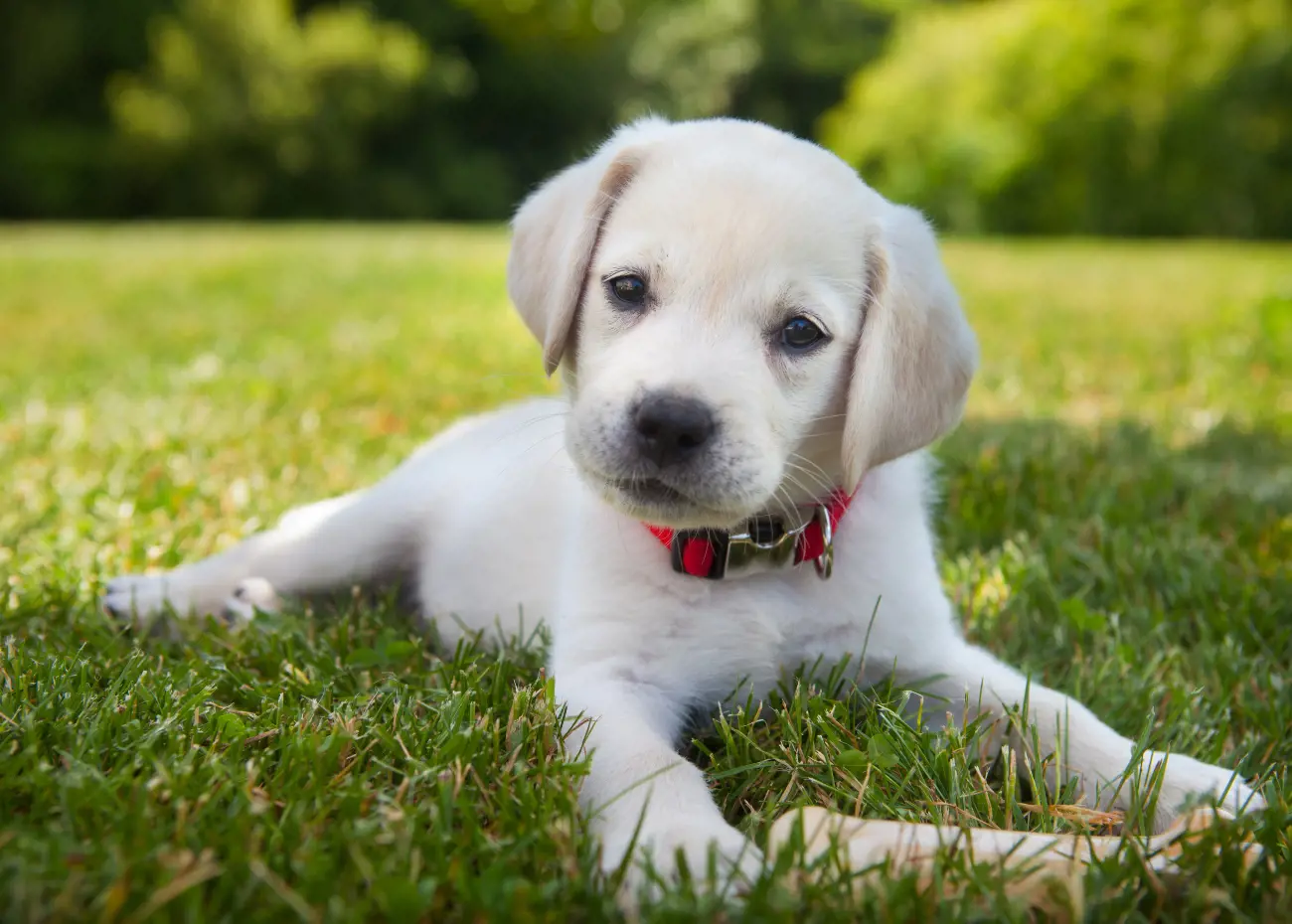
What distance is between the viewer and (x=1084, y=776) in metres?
2.16

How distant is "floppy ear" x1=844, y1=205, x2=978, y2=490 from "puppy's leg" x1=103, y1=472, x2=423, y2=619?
1510 mm

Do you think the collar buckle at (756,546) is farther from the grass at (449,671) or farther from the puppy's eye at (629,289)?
the puppy's eye at (629,289)

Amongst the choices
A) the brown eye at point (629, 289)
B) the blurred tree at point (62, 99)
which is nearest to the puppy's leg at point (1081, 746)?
the brown eye at point (629, 289)

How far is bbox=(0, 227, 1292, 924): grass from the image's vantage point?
5.12 ft

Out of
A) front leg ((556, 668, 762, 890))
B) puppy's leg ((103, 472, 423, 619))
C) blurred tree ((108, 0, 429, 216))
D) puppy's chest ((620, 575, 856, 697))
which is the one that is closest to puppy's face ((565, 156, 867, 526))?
puppy's chest ((620, 575, 856, 697))

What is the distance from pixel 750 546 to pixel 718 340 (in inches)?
18.4

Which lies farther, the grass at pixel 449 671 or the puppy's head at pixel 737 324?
the puppy's head at pixel 737 324

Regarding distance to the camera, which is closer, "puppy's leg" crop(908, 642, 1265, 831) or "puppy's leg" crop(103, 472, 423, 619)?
"puppy's leg" crop(908, 642, 1265, 831)

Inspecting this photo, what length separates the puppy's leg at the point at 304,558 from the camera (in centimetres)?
295

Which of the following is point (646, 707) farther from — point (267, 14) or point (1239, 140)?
point (267, 14)

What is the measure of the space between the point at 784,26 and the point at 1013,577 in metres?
35.2

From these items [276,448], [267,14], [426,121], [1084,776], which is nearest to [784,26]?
[426,121]

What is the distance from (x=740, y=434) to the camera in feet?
6.63

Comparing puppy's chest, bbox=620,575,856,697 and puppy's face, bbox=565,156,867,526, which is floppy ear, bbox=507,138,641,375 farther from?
puppy's chest, bbox=620,575,856,697
